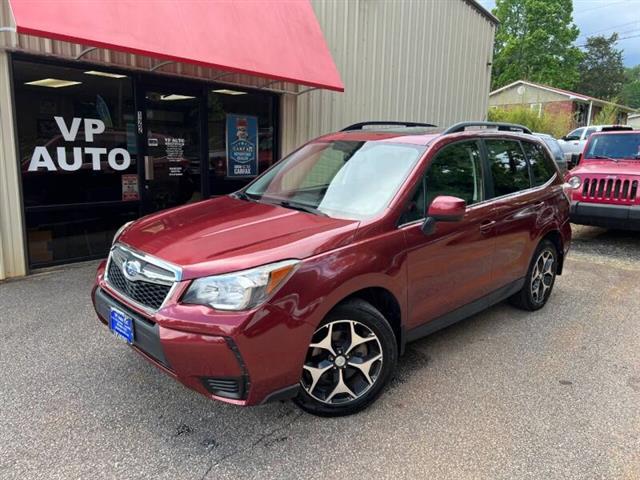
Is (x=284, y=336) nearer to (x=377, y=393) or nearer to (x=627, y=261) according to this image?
(x=377, y=393)

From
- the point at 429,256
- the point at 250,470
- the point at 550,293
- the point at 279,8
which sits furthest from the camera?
the point at 279,8

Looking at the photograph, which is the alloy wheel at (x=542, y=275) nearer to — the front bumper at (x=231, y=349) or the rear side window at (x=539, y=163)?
the rear side window at (x=539, y=163)

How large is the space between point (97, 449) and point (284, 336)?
3.96 feet

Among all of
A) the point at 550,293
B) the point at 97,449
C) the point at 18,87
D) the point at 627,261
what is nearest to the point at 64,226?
the point at 18,87

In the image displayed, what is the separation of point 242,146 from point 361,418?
565 centimetres

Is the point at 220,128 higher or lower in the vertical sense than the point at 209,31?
lower

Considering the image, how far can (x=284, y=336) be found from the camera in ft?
8.14

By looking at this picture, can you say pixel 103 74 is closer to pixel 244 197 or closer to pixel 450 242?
pixel 244 197

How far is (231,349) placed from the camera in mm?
2357

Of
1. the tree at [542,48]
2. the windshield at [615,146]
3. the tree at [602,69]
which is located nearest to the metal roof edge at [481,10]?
the windshield at [615,146]

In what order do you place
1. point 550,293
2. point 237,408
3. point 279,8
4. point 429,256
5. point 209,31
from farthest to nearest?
point 279,8 < point 209,31 < point 550,293 < point 429,256 < point 237,408

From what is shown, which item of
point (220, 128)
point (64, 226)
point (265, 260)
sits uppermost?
point (220, 128)

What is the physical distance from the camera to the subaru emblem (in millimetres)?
2748

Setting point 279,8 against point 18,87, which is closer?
point 18,87
